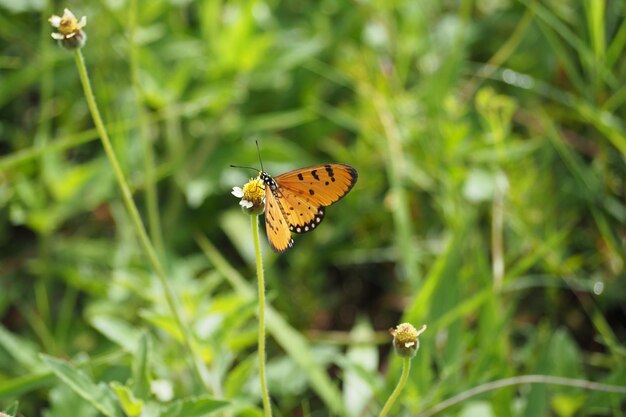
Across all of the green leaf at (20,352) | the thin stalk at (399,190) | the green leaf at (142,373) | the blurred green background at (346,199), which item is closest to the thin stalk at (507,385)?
the blurred green background at (346,199)

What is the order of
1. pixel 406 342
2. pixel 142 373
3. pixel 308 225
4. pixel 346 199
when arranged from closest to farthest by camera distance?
pixel 406 342
pixel 308 225
pixel 142 373
pixel 346 199

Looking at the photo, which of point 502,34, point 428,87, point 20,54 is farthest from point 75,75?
point 502,34

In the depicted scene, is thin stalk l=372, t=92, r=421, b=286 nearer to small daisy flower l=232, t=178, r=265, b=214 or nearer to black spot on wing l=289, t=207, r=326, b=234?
black spot on wing l=289, t=207, r=326, b=234

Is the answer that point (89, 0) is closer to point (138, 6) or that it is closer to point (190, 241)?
point (138, 6)

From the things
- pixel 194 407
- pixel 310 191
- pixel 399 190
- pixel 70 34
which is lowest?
pixel 194 407

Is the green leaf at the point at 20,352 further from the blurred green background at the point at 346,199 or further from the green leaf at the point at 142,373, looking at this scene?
the green leaf at the point at 142,373

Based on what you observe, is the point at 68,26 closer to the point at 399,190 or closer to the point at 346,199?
the point at 399,190

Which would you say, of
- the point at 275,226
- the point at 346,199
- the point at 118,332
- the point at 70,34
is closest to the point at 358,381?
the point at 118,332

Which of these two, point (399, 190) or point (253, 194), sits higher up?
point (399, 190)

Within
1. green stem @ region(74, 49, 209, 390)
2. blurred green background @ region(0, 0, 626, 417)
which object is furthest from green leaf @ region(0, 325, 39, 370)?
green stem @ region(74, 49, 209, 390)
